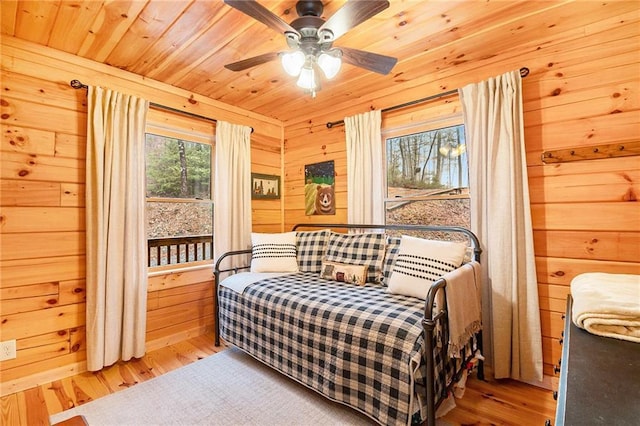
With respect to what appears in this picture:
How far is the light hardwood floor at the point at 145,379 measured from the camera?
1.68 metres

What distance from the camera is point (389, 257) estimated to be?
240cm

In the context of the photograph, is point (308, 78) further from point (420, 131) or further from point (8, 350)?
point (8, 350)

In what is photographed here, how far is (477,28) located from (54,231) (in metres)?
3.12

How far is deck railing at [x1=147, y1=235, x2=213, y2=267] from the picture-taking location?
266 cm

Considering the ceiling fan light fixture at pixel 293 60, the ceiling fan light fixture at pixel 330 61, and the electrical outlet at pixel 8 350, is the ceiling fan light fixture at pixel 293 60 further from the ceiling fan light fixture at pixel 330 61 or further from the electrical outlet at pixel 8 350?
the electrical outlet at pixel 8 350

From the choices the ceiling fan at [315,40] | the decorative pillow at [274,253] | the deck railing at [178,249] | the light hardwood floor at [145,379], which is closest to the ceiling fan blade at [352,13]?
the ceiling fan at [315,40]

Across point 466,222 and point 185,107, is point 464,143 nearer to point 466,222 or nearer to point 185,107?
point 466,222

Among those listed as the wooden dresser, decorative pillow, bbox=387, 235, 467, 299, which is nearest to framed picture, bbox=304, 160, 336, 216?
decorative pillow, bbox=387, 235, 467, 299

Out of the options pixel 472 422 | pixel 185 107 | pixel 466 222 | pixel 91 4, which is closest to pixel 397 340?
pixel 472 422

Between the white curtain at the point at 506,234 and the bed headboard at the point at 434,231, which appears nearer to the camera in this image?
the white curtain at the point at 506,234

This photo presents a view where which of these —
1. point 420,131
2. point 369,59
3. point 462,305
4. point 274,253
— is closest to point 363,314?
point 462,305

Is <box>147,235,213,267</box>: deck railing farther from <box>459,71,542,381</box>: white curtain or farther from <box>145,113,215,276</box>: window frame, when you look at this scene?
<box>459,71,542,381</box>: white curtain

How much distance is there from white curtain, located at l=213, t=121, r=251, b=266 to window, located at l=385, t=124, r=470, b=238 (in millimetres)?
1448

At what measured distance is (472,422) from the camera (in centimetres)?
165
